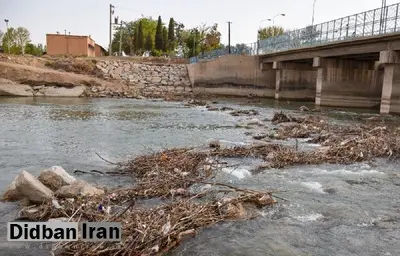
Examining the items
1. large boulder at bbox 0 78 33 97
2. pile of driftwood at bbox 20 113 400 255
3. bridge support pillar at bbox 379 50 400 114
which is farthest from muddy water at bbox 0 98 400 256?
large boulder at bbox 0 78 33 97

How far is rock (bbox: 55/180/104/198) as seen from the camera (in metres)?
6.16

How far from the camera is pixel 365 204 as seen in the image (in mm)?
6816

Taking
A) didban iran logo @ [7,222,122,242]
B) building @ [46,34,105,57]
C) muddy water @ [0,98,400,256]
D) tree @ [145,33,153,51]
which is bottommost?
muddy water @ [0,98,400,256]

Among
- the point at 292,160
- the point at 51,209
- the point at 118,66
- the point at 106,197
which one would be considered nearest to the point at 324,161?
the point at 292,160

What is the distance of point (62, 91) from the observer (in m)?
36.2

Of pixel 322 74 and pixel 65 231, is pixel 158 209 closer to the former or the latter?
pixel 65 231

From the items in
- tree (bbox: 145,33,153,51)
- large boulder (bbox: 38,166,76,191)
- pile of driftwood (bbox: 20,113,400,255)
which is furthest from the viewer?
tree (bbox: 145,33,153,51)

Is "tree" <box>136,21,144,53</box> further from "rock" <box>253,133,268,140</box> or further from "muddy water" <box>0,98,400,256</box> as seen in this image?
"rock" <box>253,133,268,140</box>

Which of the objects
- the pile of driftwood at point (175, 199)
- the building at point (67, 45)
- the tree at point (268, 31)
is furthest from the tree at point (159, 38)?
the pile of driftwood at point (175, 199)

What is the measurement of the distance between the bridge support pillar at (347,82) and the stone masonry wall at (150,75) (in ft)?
56.5

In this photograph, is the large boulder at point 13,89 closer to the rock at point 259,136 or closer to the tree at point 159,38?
the rock at point 259,136

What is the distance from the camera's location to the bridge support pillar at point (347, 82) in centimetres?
3459

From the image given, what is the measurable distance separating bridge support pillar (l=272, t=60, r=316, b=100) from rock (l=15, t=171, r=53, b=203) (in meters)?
38.2

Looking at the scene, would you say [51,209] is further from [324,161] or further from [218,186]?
[324,161]
